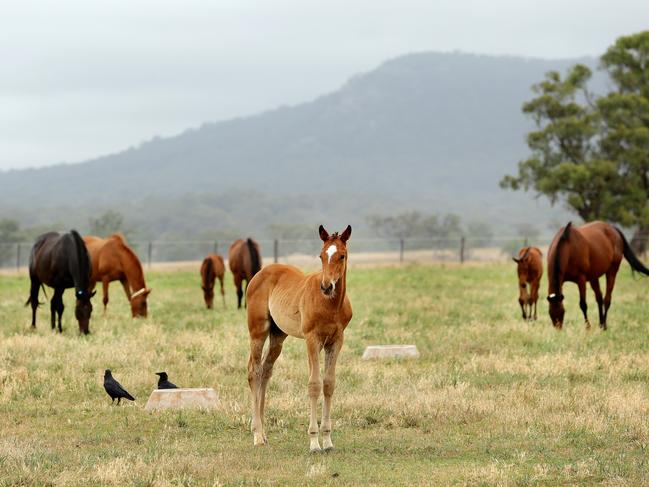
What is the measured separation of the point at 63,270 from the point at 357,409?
10.4m

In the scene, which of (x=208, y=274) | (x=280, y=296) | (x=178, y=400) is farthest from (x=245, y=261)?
(x=280, y=296)

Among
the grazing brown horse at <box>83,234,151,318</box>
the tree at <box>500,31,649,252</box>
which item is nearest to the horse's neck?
the grazing brown horse at <box>83,234,151,318</box>

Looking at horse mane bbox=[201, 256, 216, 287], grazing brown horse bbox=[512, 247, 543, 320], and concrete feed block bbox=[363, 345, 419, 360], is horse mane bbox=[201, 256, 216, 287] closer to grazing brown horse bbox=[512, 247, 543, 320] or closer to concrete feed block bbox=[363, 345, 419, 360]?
grazing brown horse bbox=[512, 247, 543, 320]

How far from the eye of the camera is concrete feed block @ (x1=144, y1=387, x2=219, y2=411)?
12.3 meters

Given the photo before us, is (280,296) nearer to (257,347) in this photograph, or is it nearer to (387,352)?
(257,347)

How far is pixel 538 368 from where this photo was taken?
1491 cm

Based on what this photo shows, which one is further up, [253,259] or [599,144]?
→ [599,144]

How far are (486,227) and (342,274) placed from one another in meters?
159

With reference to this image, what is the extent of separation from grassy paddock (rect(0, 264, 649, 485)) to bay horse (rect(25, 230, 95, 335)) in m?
0.56

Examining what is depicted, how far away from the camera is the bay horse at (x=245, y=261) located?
89.9ft

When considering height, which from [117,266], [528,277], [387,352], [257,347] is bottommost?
[387,352]

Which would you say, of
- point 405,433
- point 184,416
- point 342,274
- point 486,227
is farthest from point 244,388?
point 486,227

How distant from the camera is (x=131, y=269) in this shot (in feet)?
79.0

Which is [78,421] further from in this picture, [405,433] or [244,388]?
[405,433]
